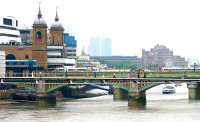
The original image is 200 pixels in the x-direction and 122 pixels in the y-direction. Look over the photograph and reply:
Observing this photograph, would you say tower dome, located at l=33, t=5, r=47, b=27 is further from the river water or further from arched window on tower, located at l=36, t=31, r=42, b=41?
the river water

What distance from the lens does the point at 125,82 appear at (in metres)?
119

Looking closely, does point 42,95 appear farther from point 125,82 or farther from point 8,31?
point 8,31

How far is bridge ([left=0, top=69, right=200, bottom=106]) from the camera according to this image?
386 feet

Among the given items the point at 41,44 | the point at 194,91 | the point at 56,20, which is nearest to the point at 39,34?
the point at 41,44

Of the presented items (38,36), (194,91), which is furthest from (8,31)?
Answer: (194,91)

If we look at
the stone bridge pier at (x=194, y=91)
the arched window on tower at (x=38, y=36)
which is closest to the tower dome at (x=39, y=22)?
the arched window on tower at (x=38, y=36)

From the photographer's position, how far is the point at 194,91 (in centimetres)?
13775

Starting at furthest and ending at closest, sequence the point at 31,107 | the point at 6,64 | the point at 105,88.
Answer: the point at 105,88 < the point at 6,64 < the point at 31,107

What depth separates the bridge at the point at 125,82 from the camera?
117750 mm

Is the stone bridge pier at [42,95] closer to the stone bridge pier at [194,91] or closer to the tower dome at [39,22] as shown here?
the stone bridge pier at [194,91]

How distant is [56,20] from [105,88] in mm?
24238

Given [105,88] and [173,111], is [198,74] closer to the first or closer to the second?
[173,111]

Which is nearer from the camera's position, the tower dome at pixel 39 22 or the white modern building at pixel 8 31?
the tower dome at pixel 39 22

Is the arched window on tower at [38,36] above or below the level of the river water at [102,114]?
above
